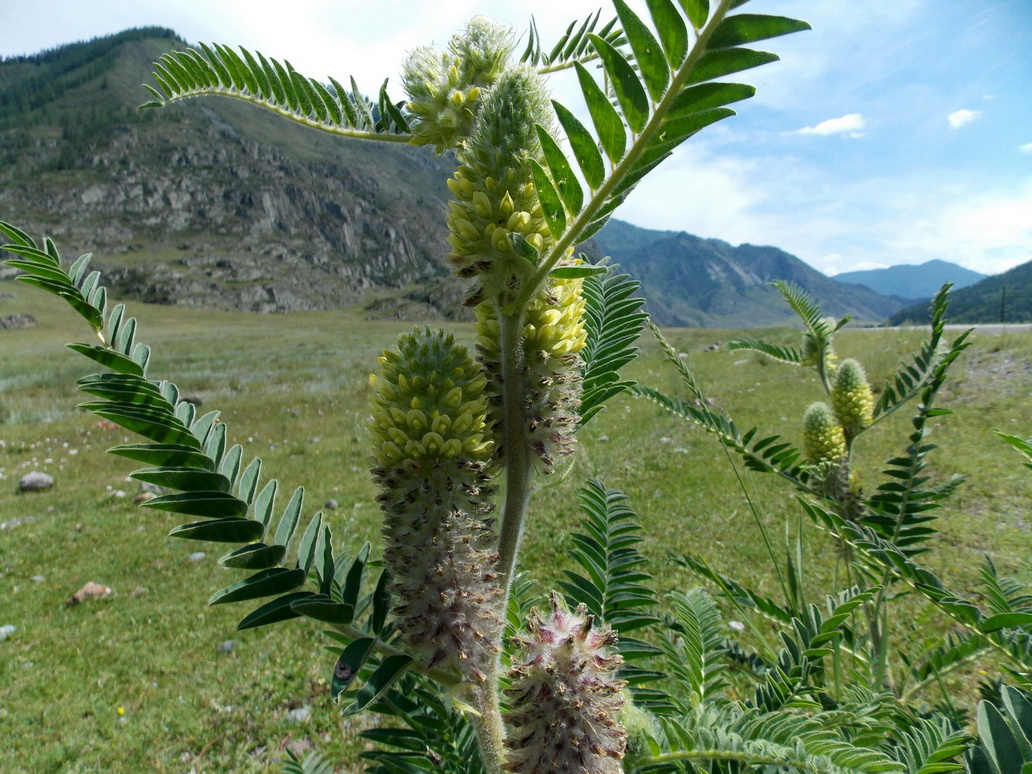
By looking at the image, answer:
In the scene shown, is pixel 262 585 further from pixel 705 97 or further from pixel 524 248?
pixel 705 97

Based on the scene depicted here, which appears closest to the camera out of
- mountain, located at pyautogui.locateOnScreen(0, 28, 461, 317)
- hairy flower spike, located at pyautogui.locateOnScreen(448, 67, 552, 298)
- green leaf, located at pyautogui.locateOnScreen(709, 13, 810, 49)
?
green leaf, located at pyautogui.locateOnScreen(709, 13, 810, 49)

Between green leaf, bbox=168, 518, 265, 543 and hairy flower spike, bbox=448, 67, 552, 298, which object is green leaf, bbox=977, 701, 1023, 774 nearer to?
hairy flower spike, bbox=448, 67, 552, 298

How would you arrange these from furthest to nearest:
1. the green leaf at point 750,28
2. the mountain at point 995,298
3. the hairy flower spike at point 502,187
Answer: the mountain at point 995,298, the hairy flower spike at point 502,187, the green leaf at point 750,28

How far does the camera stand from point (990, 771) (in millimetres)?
847

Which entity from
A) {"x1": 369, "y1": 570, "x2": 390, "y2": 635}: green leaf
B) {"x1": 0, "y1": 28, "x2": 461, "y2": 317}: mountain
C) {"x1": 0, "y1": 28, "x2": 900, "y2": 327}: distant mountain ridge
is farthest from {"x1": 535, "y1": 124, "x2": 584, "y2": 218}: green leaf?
{"x1": 0, "y1": 28, "x2": 461, "y2": 317}: mountain

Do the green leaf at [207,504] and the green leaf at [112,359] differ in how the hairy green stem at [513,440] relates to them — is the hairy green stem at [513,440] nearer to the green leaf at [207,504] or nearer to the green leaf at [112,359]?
the green leaf at [207,504]

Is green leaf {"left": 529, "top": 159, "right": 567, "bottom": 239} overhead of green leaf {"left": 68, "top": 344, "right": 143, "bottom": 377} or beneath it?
overhead

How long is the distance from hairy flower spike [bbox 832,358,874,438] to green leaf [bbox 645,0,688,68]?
2.34 m

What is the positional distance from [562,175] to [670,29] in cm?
19

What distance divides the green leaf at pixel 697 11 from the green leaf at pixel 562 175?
0.19m

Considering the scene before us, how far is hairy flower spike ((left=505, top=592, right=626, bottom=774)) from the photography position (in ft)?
2.45

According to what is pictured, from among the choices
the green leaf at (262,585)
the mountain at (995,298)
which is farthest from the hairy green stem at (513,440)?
the mountain at (995,298)

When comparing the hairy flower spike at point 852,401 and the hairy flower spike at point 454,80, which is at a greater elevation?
the hairy flower spike at point 454,80

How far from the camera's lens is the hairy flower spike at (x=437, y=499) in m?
0.79
